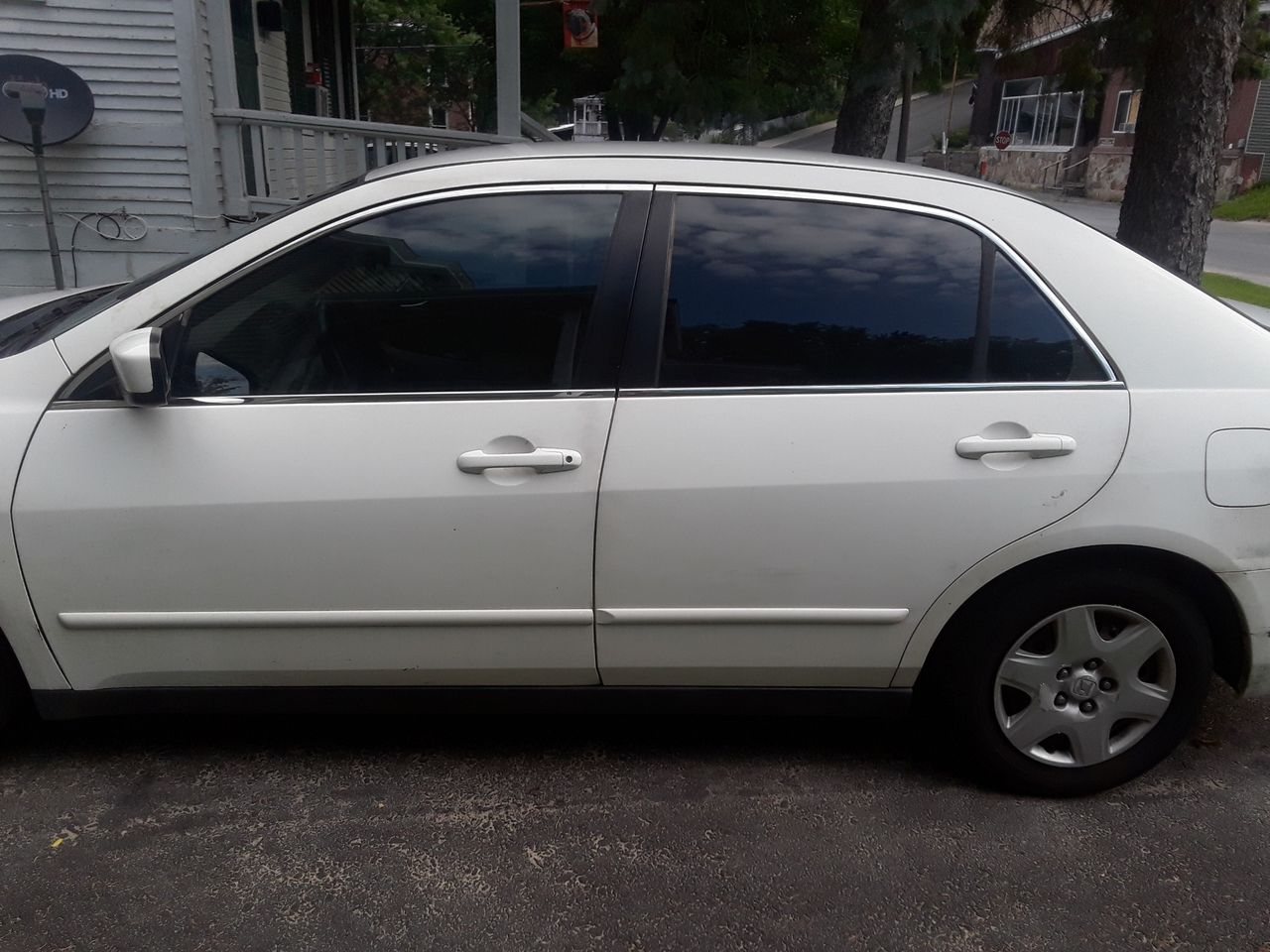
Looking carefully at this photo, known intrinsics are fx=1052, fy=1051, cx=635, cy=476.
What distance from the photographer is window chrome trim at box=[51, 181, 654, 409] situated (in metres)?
2.51

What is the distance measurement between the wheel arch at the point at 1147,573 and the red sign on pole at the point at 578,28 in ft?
38.3

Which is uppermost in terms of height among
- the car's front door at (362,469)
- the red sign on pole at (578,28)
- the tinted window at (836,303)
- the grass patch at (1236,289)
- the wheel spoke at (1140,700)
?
the red sign on pole at (578,28)

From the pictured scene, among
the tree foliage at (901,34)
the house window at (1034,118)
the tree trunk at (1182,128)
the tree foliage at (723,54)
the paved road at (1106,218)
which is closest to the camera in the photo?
the tree foliage at (901,34)

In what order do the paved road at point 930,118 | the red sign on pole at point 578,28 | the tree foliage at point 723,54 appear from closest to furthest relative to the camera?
the tree foliage at point 723,54, the red sign on pole at point 578,28, the paved road at point 930,118

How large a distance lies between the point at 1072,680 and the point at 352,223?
7.08ft

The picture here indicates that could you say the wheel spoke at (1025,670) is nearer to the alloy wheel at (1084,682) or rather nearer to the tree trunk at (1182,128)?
the alloy wheel at (1084,682)

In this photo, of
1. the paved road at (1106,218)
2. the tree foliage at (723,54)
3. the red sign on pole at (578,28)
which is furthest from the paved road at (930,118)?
the tree foliage at (723,54)

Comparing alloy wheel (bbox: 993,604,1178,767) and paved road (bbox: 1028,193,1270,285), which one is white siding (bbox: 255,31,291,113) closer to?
paved road (bbox: 1028,193,1270,285)

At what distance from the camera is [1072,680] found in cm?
271

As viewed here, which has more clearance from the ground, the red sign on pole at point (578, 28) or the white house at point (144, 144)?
the red sign on pole at point (578, 28)

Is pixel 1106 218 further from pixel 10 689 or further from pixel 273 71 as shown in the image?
pixel 10 689

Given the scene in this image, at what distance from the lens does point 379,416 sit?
98.9 inches

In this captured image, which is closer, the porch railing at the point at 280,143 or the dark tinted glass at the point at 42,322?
the dark tinted glass at the point at 42,322

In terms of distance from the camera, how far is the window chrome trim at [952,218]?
261 centimetres
